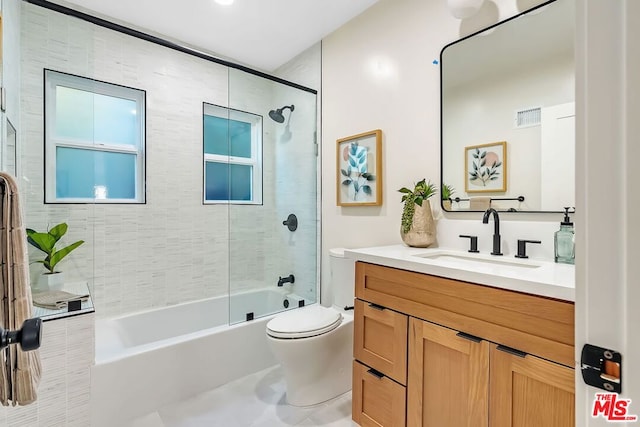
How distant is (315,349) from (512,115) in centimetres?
157

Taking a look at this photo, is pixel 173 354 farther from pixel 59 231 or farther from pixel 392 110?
pixel 392 110

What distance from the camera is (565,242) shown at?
126 centimetres

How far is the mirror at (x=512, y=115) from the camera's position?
1.34m

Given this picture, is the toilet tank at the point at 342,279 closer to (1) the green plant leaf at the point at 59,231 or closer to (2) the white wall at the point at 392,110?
(2) the white wall at the point at 392,110

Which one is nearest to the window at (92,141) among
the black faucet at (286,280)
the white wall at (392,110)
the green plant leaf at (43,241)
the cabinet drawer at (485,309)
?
the green plant leaf at (43,241)

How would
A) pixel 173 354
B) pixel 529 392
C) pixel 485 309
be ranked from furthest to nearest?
1. pixel 173 354
2. pixel 485 309
3. pixel 529 392

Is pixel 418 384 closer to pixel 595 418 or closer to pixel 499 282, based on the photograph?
pixel 499 282

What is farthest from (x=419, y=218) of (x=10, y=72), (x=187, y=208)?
(x=10, y=72)

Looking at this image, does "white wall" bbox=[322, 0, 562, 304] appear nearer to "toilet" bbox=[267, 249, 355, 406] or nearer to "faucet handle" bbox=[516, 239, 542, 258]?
"faucet handle" bbox=[516, 239, 542, 258]

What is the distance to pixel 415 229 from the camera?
1.74 meters

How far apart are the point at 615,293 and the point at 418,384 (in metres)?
1.03

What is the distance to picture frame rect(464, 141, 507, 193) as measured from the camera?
1.54 metres

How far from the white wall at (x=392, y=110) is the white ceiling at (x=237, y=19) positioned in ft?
0.53

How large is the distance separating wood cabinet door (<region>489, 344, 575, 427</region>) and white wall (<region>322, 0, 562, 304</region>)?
0.59m
